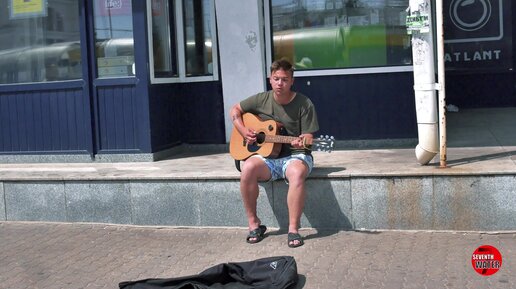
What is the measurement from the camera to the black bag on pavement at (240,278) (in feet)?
16.2

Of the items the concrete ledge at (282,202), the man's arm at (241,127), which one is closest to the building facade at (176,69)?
the concrete ledge at (282,202)

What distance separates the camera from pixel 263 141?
6121mm

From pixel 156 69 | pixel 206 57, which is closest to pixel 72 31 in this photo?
pixel 156 69

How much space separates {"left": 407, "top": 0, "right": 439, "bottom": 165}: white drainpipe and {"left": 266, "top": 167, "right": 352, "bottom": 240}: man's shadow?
838 mm

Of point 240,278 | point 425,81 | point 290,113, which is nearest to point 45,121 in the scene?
point 290,113

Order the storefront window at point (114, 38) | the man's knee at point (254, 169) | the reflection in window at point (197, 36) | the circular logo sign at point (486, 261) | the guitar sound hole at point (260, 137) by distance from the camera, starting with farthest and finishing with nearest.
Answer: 1. the reflection in window at point (197, 36)
2. the storefront window at point (114, 38)
3. the guitar sound hole at point (260, 137)
4. the man's knee at point (254, 169)
5. the circular logo sign at point (486, 261)

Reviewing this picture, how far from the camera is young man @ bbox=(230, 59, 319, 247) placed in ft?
19.4

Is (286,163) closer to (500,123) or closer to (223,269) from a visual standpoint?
(223,269)

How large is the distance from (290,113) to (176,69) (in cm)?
275

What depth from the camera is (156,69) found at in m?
8.01

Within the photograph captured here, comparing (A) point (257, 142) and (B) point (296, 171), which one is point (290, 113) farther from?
(B) point (296, 171)

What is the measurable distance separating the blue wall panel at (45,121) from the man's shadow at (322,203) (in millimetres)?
→ 2787

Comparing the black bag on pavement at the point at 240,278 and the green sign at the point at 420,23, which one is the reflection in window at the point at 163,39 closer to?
the green sign at the point at 420,23

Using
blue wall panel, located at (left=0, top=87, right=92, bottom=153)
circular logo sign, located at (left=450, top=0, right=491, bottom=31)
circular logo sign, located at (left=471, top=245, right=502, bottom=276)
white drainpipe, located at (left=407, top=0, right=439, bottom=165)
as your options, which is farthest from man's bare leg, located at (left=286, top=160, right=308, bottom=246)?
circular logo sign, located at (left=450, top=0, right=491, bottom=31)
